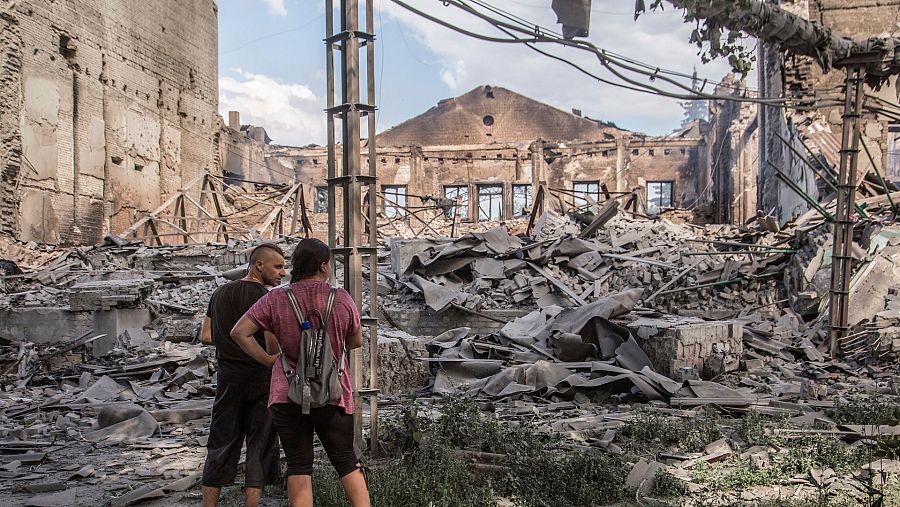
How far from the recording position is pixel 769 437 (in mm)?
4711

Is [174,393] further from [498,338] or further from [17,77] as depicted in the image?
[17,77]

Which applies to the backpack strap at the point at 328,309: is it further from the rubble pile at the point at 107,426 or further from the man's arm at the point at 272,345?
the rubble pile at the point at 107,426

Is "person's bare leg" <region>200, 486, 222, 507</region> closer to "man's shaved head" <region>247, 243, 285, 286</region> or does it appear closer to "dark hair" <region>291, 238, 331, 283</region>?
"man's shaved head" <region>247, 243, 285, 286</region>

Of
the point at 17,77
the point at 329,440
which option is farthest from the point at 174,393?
the point at 17,77

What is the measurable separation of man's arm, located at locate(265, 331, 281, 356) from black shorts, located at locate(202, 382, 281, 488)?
1.28 ft

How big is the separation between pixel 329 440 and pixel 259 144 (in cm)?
2906

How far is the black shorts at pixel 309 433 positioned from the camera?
2912mm

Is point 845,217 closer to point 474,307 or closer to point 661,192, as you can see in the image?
point 474,307

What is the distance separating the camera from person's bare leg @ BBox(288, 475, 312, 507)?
9.59 ft

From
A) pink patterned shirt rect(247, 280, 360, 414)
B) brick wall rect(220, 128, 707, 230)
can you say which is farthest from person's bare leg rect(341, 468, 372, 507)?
brick wall rect(220, 128, 707, 230)

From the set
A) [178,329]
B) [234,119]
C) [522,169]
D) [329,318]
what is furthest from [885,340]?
[234,119]

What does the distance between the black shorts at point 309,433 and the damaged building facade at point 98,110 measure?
1480 cm

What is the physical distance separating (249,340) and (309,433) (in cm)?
50

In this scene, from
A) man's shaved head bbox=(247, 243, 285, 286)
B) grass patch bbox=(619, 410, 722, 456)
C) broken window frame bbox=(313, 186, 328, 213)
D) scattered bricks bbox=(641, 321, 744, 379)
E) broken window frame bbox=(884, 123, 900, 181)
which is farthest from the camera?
broken window frame bbox=(884, 123, 900, 181)
